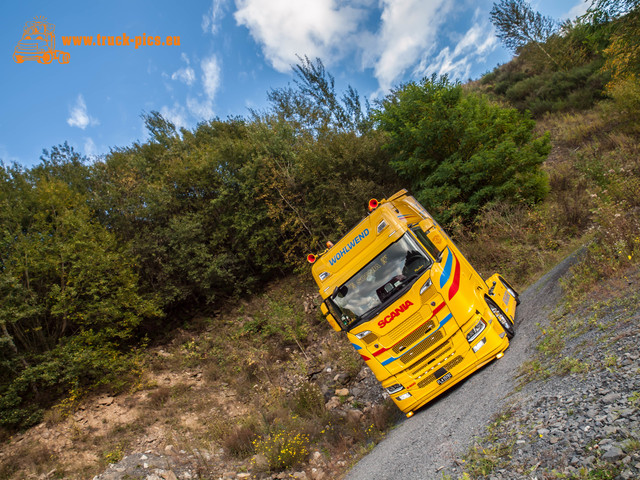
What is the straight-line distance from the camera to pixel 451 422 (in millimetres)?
5074

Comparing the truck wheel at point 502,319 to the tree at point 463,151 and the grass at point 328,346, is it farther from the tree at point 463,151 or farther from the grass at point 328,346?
the tree at point 463,151

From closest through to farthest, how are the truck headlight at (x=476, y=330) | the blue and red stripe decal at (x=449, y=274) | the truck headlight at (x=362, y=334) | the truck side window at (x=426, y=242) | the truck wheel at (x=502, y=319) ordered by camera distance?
1. the truck headlight at (x=476, y=330)
2. the blue and red stripe decal at (x=449, y=274)
3. the truck headlight at (x=362, y=334)
4. the truck side window at (x=426, y=242)
5. the truck wheel at (x=502, y=319)

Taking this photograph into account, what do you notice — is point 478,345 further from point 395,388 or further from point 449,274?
point 395,388

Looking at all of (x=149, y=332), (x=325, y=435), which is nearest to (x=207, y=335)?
(x=149, y=332)

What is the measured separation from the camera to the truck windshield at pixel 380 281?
21.1ft

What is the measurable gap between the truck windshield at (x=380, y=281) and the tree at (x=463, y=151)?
9.30 metres

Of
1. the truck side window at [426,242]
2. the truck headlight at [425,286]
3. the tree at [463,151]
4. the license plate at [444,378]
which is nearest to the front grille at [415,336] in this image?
the truck headlight at [425,286]

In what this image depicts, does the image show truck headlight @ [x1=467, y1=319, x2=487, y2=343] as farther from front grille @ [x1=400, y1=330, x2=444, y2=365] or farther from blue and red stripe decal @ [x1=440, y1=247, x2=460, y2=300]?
blue and red stripe decal @ [x1=440, y1=247, x2=460, y2=300]

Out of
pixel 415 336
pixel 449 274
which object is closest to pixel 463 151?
pixel 449 274

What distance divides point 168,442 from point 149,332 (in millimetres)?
10049

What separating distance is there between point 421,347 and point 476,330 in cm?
108

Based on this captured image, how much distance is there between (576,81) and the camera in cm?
2577

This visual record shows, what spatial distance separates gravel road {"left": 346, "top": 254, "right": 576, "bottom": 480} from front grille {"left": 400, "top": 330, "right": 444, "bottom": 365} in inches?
37.6

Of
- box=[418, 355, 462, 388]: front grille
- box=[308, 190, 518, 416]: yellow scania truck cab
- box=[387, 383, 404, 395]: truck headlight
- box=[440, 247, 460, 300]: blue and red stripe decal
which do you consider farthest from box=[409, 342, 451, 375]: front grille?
box=[440, 247, 460, 300]: blue and red stripe decal
